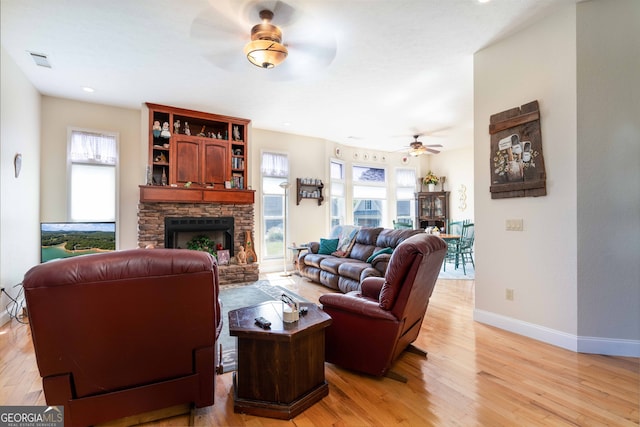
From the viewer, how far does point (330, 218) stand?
7.11m

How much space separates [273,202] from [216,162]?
1497mm

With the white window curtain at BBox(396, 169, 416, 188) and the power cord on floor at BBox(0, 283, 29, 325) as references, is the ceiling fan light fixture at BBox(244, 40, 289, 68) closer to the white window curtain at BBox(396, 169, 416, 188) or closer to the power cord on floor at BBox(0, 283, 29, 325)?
the power cord on floor at BBox(0, 283, 29, 325)

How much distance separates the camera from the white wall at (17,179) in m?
3.23

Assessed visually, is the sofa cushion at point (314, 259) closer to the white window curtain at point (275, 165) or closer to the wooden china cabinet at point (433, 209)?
the white window curtain at point (275, 165)

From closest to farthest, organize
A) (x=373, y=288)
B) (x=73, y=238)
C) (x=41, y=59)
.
Answer: (x=373, y=288) → (x=41, y=59) → (x=73, y=238)

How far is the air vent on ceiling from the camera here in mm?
3320

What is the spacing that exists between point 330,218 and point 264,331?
5.46 meters

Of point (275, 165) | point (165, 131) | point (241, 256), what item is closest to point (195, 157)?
point (165, 131)

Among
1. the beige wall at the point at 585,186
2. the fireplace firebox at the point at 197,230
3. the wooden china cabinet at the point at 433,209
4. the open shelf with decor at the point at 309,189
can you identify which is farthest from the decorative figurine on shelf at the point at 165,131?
the wooden china cabinet at the point at 433,209

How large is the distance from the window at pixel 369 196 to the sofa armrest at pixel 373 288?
17.6 feet

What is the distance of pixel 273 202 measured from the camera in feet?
21.0

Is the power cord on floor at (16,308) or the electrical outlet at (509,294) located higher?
the electrical outlet at (509,294)

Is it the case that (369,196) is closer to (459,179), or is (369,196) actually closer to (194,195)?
(459,179)

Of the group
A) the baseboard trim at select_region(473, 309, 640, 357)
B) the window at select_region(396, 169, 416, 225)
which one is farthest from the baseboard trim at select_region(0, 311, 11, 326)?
the window at select_region(396, 169, 416, 225)
